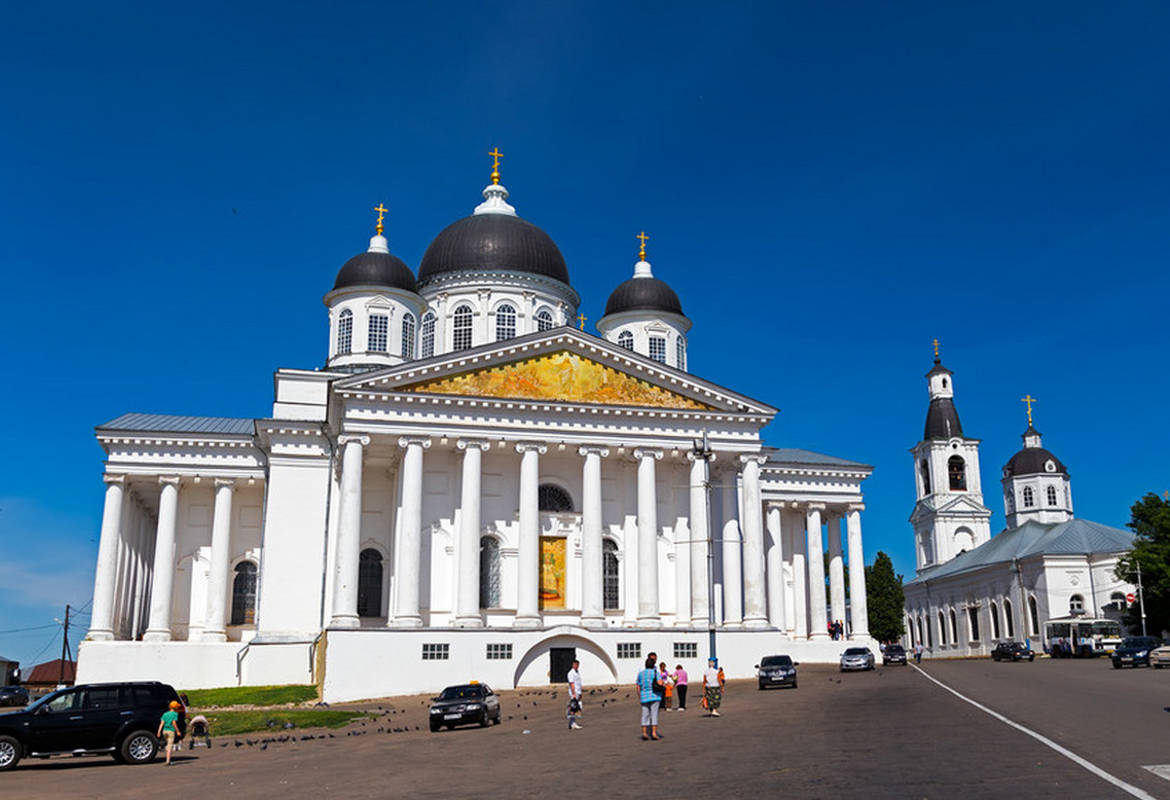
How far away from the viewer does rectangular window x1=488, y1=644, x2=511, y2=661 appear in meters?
38.5

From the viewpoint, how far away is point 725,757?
16.5 meters

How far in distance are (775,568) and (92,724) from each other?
117 ft

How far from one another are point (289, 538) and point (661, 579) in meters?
Answer: 15.6

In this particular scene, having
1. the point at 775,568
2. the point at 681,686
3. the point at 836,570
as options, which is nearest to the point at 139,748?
the point at 681,686

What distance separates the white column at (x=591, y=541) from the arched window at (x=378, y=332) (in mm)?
15445

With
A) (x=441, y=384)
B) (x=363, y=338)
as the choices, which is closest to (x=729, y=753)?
(x=441, y=384)

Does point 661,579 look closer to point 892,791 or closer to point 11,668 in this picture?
point 892,791

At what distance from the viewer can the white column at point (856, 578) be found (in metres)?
51.8

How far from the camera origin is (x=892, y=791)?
11.8 meters

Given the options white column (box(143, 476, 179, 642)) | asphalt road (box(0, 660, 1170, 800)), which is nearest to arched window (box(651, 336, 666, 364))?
white column (box(143, 476, 179, 642))

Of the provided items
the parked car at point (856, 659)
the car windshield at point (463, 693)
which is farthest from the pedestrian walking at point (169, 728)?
the parked car at point (856, 659)

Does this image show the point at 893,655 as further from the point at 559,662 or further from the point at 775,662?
the point at 559,662

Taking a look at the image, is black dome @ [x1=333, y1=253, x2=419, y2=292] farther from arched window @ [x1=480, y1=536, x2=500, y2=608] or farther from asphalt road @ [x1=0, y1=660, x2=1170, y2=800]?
asphalt road @ [x1=0, y1=660, x2=1170, y2=800]

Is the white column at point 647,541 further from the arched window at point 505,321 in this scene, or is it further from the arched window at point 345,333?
the arched window at point 345,333
